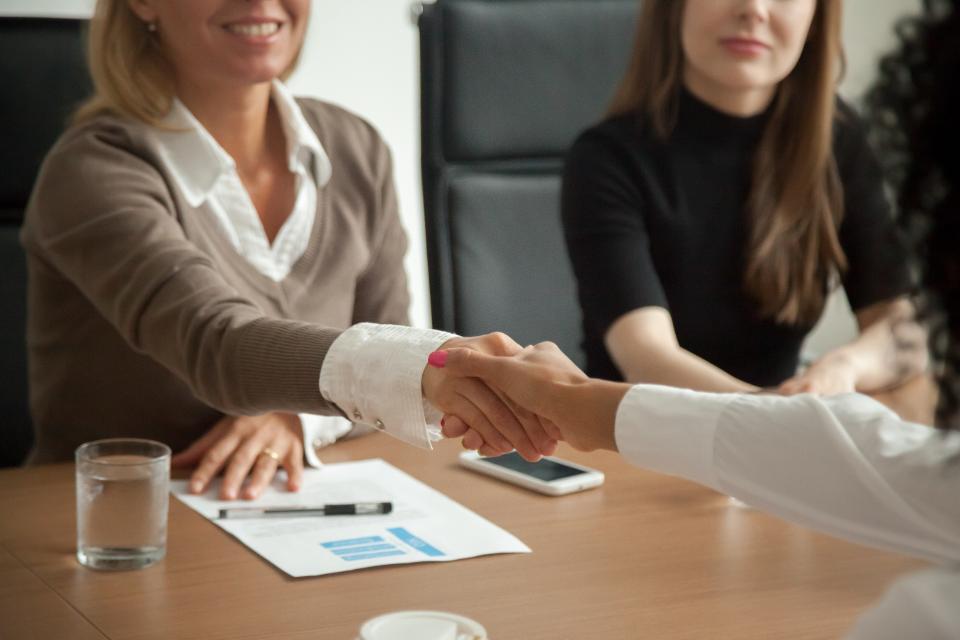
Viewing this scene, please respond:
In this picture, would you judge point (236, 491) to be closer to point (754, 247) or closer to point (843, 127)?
point (754, 247)

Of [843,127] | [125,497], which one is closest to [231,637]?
[125,497]

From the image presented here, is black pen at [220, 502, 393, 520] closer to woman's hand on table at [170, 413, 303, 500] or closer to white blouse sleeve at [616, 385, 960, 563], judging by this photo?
woman's hand on table at [170, 413, 303, 500]

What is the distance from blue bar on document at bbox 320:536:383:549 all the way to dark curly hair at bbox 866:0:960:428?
0.61m

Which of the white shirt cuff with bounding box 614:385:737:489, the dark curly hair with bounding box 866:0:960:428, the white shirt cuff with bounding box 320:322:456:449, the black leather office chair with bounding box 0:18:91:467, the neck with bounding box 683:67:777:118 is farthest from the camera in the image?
the neck with bounding box 683:67:777:118

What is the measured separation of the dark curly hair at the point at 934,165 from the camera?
0.63 metres

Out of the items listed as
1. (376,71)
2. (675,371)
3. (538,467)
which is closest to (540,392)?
(538,467)

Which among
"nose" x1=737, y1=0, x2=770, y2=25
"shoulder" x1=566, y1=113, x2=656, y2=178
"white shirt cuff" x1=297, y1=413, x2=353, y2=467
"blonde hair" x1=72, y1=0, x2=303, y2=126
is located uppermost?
"nose" x1=737, y1=0, x2=770, y2=25

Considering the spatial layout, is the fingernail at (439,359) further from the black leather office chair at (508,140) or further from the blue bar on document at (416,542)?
the black leather office chair at (508,140)

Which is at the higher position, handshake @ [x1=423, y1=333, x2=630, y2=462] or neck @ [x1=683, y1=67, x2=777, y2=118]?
neck @ [x1=683, y1=67, x2=777, y2=118]

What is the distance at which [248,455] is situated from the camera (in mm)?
1361

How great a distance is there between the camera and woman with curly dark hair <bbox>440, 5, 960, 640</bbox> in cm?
63

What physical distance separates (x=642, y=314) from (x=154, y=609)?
1.05 metres

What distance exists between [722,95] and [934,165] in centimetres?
149

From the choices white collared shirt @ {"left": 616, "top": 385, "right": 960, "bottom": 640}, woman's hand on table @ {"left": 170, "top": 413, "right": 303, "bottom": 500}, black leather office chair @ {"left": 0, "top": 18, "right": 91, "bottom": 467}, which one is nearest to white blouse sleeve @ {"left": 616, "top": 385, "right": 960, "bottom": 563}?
white collared shirt @ {"left": 616, "top": 385, "right": 960, "bottom": 640}
